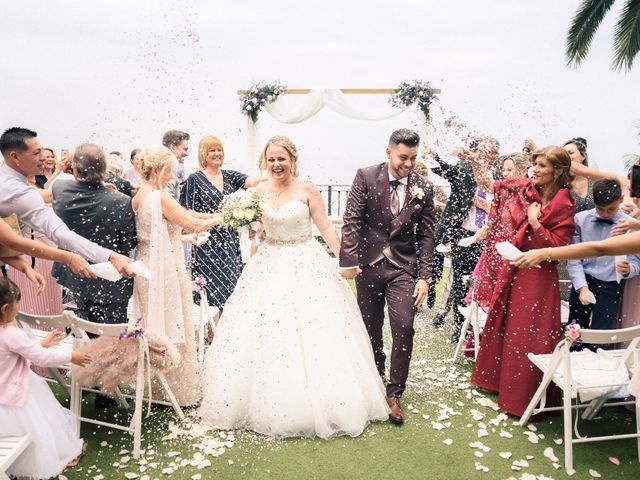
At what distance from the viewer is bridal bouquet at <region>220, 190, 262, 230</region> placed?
4.08 metres

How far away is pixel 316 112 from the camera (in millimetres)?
A: 11492

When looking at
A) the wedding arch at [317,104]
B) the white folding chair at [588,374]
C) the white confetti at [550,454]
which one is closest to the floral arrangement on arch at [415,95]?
the wedding arch at [317,104]

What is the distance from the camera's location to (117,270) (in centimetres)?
357

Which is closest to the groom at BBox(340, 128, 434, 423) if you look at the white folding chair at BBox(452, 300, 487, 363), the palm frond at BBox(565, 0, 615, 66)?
the white folding chair at BBox(452, 300, 487, 363)

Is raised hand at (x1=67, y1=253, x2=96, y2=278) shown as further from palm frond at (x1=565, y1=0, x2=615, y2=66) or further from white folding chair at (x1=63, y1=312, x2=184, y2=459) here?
palm frond at (x1=565, y1=0, x2=615, y2=66)

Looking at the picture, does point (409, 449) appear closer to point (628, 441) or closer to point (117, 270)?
point (628, 441)

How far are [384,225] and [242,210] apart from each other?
112 cm

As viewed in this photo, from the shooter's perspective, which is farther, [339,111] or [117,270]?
[339,111]

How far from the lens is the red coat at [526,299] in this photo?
13.1ft

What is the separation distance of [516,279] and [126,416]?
3.28 meters

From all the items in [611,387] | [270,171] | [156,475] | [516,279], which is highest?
[270,171]

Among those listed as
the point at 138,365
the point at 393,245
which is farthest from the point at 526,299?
A: the point at 138,365

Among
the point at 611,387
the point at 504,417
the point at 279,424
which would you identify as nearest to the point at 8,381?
the point at 279,424

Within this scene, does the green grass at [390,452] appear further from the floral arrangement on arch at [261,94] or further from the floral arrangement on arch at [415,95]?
the floral arrangement on arch at [261,94]
